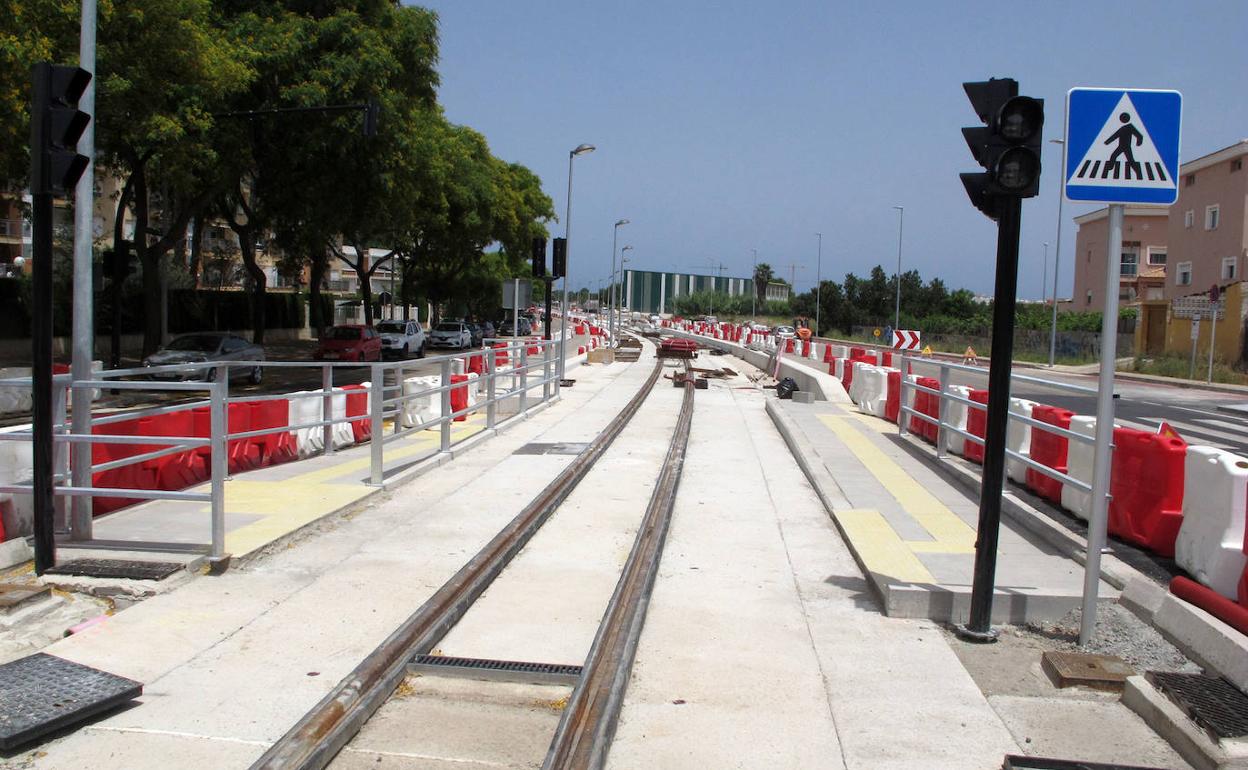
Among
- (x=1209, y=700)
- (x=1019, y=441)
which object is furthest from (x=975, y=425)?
(x=1209, y=700)

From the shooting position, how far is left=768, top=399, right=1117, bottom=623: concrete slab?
6445 millimetres

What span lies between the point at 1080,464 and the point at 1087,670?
3.74 meters

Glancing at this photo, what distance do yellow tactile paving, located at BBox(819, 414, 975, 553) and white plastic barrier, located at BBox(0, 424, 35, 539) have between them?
677 centimetres

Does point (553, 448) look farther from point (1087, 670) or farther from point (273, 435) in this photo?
point (1087, 670)

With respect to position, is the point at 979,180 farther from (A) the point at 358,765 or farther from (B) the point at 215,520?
(B) the point at 215,520

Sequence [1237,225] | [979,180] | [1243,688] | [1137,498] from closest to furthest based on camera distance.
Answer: [1243,688]
[979,180]
[1137,498]
[1237,225]

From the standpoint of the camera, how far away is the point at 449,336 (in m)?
51.8

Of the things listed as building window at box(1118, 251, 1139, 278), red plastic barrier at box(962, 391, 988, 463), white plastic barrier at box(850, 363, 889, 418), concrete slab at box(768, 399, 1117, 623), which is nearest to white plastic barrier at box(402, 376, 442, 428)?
concrete slab at box(768, 399, 1117, 623)

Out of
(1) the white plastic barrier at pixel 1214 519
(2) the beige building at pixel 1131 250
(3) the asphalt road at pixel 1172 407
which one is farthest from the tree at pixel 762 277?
(1) the white plastic barrier at pixel 1214 519

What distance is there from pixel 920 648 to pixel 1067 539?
103 inches

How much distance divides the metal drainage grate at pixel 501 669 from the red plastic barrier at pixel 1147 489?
15.1 ft

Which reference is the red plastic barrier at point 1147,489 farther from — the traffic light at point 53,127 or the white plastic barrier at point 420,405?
the white plastic barrier at point 420,405

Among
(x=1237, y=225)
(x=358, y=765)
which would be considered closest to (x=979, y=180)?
(x=358, y=765)

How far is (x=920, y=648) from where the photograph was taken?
5.93 meters
